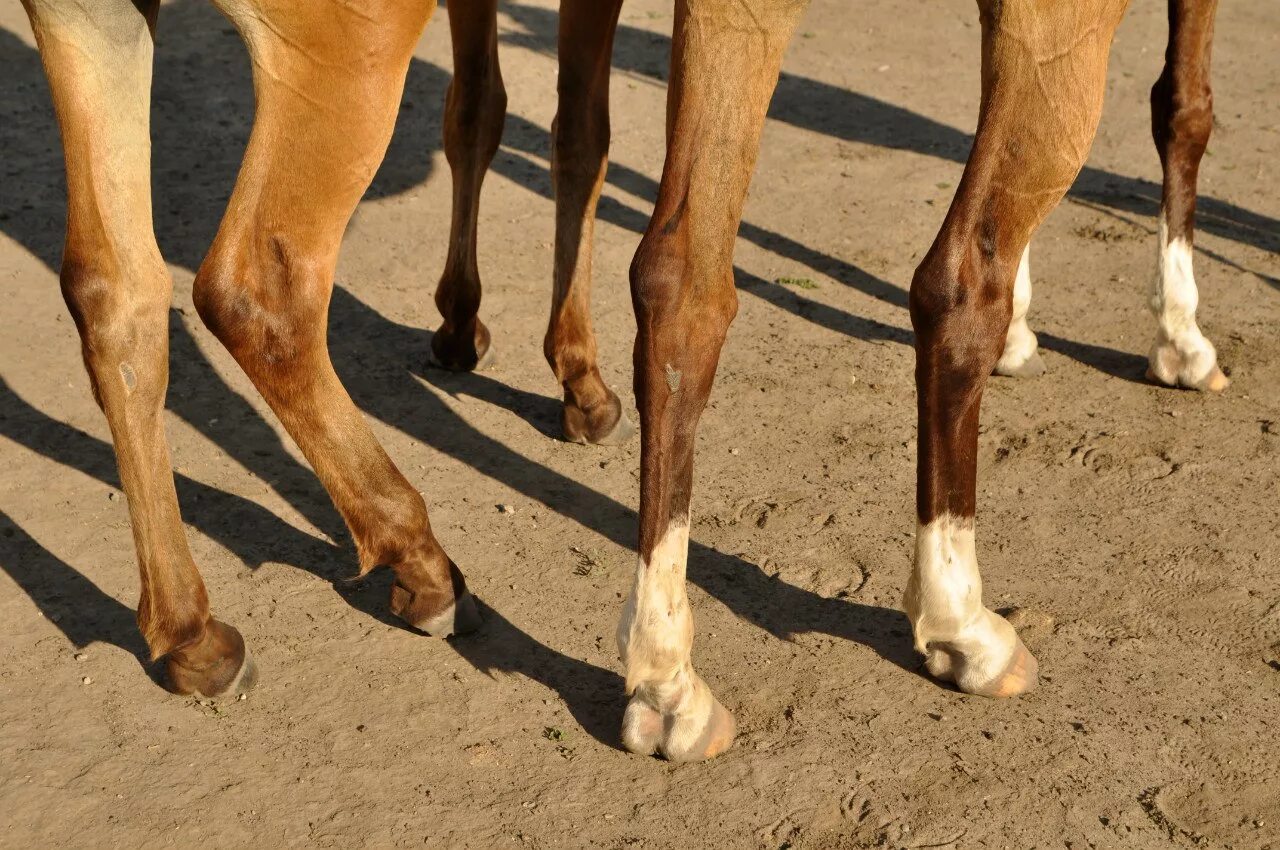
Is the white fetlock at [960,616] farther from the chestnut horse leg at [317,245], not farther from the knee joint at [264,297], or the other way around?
the knee joint at [264,297]

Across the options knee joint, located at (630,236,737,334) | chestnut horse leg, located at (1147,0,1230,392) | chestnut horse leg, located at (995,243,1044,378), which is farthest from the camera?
chestnut horse leg, located at (995,243,1044,378)

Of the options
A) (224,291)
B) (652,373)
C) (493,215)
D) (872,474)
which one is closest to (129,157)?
(224,291)

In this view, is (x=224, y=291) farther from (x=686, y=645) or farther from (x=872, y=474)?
(x=872, y=474)

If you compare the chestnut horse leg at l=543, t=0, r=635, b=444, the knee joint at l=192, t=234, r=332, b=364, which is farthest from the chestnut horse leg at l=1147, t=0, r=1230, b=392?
the knee joint at l=192, t=234, r=332, b=364

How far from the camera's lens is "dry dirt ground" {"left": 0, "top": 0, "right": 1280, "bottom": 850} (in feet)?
9.67

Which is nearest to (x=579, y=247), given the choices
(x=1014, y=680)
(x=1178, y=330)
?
(x=1014, y=680)

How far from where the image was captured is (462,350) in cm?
466

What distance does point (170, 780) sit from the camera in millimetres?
2998

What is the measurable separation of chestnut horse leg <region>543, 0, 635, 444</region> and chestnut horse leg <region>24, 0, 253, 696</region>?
1355 mm

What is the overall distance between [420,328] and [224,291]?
196 cm

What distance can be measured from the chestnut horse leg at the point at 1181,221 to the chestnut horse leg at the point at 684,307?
2187 millimetres

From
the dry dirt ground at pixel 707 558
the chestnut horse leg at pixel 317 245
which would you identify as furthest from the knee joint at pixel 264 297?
the dry dirt ground at pixel 707 558

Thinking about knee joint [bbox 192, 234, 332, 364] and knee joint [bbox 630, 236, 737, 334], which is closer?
knee joint [bbox 630, 236, 737, 334]

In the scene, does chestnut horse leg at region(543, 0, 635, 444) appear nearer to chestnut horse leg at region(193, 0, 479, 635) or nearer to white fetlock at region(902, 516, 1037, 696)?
chestnut horse leg at region(193, 0, 479, 635)
